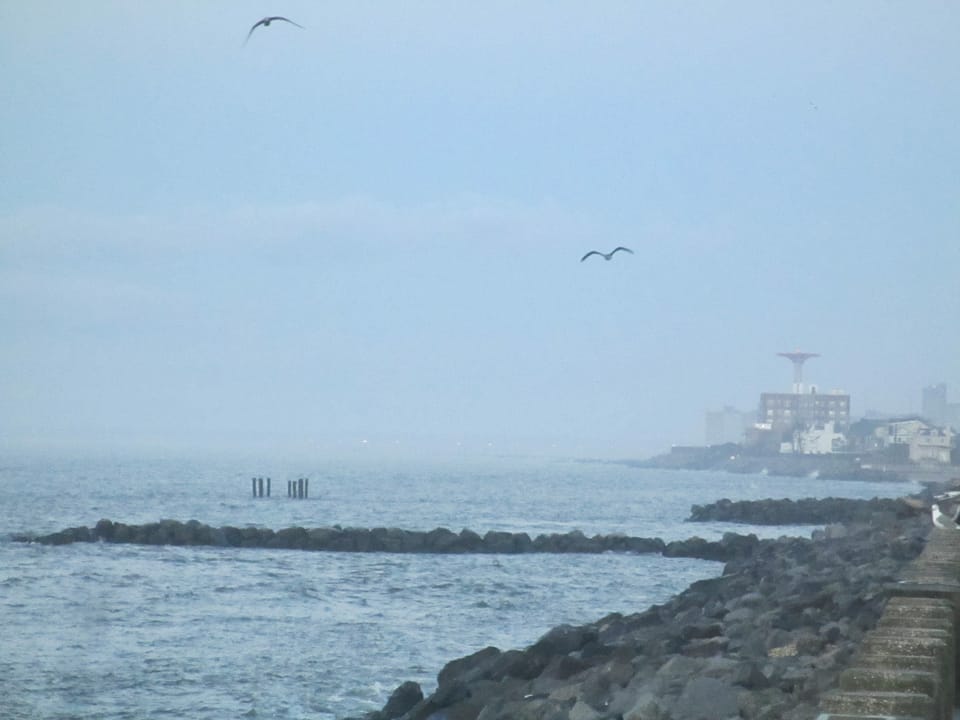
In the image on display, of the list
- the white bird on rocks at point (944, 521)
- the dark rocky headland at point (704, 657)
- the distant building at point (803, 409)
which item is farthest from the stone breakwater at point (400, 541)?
the distant building at point (803, 409)

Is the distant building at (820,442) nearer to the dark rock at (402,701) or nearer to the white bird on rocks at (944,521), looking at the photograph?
the white bird on rocks at (944,521)

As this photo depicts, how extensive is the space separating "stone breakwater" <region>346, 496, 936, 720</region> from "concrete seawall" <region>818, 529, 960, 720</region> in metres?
0.03

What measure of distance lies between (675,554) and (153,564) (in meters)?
12.0

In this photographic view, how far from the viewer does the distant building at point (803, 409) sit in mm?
171250

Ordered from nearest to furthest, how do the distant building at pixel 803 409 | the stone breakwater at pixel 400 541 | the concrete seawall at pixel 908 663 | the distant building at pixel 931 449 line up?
the concrete seawall at pixel 908 663
the stone breakwater at pixel 400 541
the distant building at pixel 931 449
the distant building at pixel 803 409

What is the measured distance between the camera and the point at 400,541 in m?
33.6

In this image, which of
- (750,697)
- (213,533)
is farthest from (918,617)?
(213,533)

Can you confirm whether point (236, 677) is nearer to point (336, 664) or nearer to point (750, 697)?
point (336, 664)

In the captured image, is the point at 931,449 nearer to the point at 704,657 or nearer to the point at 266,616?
the point at 266,616

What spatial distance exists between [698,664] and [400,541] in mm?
24346

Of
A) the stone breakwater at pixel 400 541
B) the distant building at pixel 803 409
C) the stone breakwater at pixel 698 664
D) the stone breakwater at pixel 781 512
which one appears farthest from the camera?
the distant building at pixel 803 409

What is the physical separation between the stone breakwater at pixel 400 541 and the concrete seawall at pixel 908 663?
82.5ft

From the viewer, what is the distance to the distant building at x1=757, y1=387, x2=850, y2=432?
17125 cm

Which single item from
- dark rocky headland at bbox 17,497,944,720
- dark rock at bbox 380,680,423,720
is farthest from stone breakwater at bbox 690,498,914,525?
dark rock at bbox 380,680,423,720
